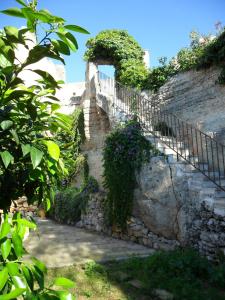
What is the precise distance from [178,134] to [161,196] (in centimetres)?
325

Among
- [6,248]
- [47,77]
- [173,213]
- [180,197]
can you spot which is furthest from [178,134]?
[6,248]

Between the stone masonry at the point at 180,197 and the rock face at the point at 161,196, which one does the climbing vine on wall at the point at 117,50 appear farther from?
the rock face at the point at 161,196

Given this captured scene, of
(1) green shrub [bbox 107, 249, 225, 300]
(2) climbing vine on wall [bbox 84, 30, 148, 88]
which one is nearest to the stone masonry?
(1) green shrub [bbox 107, 249, 225, 300]

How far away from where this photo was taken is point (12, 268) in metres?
1.08

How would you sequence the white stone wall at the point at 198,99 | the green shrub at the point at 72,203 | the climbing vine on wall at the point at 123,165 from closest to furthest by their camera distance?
the climbing vine on wall at the point at 123,165 < the white stone wall at the point at 198,99 < the green shrub at the point at 72,203

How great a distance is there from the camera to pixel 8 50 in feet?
4.60

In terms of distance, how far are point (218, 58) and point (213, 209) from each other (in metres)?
5.20

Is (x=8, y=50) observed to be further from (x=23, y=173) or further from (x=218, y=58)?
(x=218, y=58)

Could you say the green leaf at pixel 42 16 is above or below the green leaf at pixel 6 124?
above

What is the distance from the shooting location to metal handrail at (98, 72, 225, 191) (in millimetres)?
7613

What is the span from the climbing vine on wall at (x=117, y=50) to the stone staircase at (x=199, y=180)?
6.78 metres

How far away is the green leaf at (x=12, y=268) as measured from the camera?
42.2 inches

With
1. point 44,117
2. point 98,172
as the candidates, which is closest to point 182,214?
point 44,117

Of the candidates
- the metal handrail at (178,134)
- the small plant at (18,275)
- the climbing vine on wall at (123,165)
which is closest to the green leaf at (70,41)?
the small plant at (18,275)
